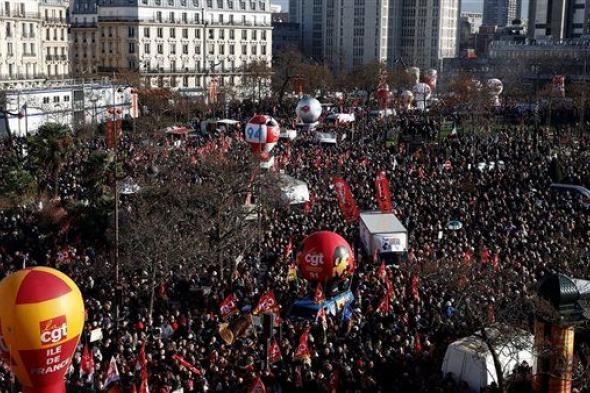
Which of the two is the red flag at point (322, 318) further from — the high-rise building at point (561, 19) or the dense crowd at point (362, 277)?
the high-rise building at point (561, 19)

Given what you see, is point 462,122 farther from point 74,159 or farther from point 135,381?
point 135,381

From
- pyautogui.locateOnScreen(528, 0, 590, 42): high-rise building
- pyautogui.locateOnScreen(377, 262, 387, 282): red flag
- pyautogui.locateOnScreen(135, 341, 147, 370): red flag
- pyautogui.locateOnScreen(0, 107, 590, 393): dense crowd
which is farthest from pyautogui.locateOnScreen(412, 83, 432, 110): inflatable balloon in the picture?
pyautogui.locateOnScreen(135, 341, 147, 370): red flag

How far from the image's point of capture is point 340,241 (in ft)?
73.2

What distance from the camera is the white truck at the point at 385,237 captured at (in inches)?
1053

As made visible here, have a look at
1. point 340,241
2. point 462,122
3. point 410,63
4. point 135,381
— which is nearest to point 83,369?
point 135,381

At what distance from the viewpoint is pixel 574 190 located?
1403 inches

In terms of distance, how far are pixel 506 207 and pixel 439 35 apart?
104 metres

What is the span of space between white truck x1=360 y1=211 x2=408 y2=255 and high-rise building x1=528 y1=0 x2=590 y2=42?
98.0m

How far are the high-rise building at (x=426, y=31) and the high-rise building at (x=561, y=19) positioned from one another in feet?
45.9

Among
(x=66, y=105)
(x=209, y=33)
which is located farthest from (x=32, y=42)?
(x=66, y=105)

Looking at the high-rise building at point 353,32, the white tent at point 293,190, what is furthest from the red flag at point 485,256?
the high-rise building at point 353,32

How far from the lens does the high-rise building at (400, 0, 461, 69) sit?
435ft

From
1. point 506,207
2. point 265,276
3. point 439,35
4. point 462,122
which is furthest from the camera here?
point 439,35

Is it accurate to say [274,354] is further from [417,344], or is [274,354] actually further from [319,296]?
[319,296]
